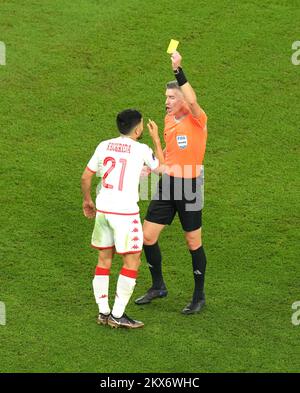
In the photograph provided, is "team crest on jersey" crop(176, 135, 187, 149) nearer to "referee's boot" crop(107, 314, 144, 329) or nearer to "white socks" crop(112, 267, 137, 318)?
"white socks" crop(112, 267, 137, 318)

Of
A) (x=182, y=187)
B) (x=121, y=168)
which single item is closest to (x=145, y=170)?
(x=121, y=168)

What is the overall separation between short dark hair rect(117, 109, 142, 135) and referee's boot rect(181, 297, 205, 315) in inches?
79.1

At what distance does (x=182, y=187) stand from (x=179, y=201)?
0.49 feet

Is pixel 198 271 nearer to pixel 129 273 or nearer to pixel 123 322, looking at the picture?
pixel 129 273

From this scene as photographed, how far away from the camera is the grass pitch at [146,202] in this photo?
37.2ft

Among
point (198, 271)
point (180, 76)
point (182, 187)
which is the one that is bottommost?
point (198, 271)

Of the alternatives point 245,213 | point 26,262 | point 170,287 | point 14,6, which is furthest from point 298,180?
point 14,6

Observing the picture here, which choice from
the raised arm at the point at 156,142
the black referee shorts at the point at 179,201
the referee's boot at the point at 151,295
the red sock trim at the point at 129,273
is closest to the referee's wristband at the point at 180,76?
the raised arm at the point at 156,142

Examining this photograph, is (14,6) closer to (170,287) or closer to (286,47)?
(286,47)

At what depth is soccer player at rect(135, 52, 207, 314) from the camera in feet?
38.6

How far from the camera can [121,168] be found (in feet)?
37.0

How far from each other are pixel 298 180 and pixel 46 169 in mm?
3169

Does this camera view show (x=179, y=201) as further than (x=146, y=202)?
No

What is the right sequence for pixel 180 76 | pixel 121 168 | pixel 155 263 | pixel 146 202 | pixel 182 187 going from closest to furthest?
1. pixel 121 168
2. pixel 180 76
3. pixel 182 187
4. pixel 155 263
5. pixel 146 202
